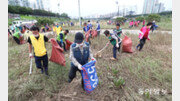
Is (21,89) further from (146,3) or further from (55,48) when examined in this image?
(146,3)

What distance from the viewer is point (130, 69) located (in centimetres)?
304

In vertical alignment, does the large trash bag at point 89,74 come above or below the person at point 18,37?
below

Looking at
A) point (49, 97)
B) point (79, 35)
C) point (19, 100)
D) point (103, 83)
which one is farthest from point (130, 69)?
point (19, 100)

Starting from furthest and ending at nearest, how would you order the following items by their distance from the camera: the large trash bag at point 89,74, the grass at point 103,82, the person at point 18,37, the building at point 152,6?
the building at point 152,6, the person at point 18,37, the grass at point 103,82, the large trash bag at point 89,74

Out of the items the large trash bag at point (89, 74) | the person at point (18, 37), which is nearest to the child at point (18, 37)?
the person at point (18, 37)

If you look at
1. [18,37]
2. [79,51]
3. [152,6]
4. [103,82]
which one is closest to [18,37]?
[18,37]

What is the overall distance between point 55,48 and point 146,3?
60.4 m

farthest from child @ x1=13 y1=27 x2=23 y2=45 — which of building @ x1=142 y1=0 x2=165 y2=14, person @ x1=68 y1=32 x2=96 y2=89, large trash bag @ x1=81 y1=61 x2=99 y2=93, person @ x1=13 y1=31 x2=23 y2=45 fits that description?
building @ x1=142 y1=0 x2=165 y2=14

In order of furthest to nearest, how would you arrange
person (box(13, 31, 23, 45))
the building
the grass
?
1. the building
2. person (box(13, 31, 23, 45))
3. the grass

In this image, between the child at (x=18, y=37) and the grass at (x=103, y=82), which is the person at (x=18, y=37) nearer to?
the child at (x=18, y=37)

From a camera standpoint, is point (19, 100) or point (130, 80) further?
point (130, 80)

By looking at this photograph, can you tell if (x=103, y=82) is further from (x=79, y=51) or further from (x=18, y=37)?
(x=18, y=37)

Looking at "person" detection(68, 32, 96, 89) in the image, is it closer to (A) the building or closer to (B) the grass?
(B) the grass

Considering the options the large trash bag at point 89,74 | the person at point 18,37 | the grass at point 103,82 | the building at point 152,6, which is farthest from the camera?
the building at point 152,6
